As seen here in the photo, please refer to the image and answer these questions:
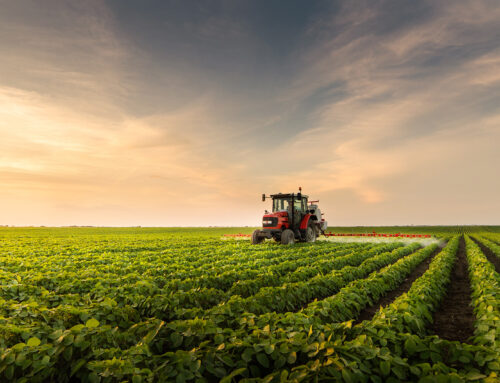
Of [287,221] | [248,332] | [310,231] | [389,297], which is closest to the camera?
[248,332]

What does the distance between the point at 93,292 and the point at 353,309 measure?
265 inches

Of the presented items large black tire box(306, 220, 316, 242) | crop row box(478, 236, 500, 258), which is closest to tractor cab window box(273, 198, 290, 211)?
large black tire box(306, 220, 316, 242)

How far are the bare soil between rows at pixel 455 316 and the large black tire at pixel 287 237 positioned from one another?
9.72 m

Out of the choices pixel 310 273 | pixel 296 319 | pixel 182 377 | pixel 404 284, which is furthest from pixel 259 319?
pixel 404 284

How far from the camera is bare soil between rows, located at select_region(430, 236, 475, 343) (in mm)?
6426

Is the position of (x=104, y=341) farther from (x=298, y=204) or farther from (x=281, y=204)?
(x=298, y=204)

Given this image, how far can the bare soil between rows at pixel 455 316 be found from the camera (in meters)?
6.43

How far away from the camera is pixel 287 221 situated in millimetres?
20391

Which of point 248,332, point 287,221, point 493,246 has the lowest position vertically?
point 493,246

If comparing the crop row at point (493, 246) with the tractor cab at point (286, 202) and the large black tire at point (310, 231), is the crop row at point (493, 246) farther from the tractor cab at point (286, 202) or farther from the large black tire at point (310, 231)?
the tractor cab at point (286, 202)

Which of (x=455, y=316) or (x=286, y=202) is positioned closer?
(x=455, y=316)

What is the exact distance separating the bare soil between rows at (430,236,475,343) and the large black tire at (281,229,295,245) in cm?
972

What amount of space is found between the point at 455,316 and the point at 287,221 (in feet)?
43.2

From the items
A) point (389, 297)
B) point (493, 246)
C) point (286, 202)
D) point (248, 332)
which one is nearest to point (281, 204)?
point (286, 202)
